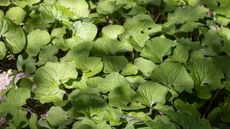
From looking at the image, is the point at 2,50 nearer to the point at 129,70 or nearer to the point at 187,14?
the point at 129,70

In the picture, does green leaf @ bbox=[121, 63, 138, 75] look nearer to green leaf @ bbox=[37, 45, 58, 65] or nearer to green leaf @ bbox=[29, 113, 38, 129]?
green leaf @ bbox=[37, 45, 58, 65]

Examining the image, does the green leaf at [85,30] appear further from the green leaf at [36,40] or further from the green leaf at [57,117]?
the green leaf at [57,117]

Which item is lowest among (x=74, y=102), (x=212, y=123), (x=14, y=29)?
(x=212, y=123)

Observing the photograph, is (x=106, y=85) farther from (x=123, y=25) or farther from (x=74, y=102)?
(x=123, y=25)

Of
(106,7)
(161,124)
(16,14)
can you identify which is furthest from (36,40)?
(161,124)

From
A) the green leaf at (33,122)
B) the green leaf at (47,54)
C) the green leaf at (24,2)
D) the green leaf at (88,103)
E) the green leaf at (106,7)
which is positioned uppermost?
the green leaf at (24,2)

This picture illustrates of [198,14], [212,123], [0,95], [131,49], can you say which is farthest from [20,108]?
[198,14]

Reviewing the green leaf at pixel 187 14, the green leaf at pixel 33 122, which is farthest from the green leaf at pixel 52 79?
the green leaf at pixel 187 14
